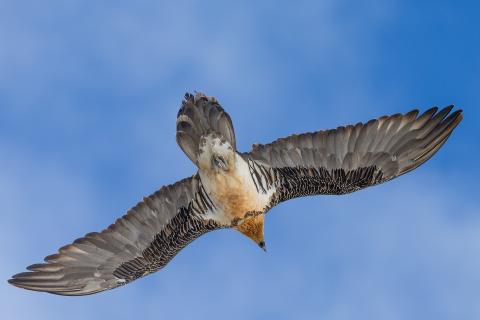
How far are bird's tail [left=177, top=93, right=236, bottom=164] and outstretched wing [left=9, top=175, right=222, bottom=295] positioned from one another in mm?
1305

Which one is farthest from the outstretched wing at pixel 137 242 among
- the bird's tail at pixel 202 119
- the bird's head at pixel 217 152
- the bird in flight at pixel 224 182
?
the bird's tail at pixel 202 119

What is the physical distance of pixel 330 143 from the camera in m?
19.6

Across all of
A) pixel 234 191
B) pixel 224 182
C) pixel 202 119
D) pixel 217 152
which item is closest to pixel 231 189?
pixel 234 191

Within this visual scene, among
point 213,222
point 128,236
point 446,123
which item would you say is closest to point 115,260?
point 128,236

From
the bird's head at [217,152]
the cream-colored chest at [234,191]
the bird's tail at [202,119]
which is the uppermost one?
the bird's tail at [202,119]

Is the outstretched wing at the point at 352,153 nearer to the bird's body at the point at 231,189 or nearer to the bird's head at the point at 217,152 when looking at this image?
the bird's body at the point at 231,189

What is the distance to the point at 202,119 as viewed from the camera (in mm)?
18906

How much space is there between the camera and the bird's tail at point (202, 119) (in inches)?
742

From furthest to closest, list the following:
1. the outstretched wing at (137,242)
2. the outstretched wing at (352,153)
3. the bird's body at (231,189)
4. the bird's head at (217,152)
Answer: the outstretched wing at (137,242) < the outstretched wing at (352,153) < the bird's body at (231,189) < the bird's head at (217,152)

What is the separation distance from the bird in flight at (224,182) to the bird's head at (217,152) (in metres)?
0.02

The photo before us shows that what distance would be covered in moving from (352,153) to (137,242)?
433cm

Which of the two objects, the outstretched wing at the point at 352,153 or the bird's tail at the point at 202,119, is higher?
the bird's tail at the point at 202,119

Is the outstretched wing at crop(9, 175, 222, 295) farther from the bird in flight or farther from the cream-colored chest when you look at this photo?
the cream-colored chest

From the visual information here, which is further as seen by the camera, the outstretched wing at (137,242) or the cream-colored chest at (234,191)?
the outstretched wing at (137,242)
